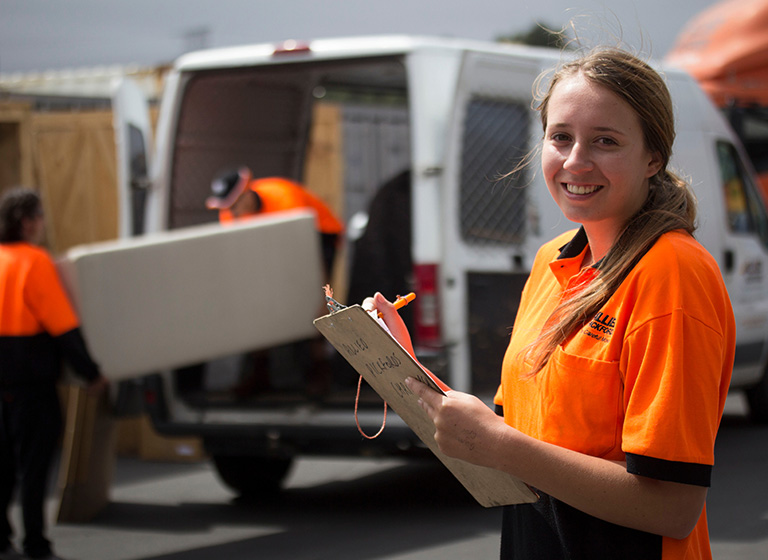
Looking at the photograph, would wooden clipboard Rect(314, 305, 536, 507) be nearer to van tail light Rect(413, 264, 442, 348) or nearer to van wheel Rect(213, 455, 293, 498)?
van tail light Rect(413, 264, 442, 348)

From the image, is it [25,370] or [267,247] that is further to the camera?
[267,247]

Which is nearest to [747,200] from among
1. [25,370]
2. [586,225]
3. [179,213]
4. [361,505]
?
[361,505]

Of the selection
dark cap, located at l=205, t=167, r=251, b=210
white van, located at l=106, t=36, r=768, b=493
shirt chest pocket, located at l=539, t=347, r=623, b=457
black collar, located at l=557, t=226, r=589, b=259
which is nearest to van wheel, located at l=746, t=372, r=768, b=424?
white van, located at l=106, t=36, r=768, b=493

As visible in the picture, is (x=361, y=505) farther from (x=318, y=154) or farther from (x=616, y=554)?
(x=616, y=554)

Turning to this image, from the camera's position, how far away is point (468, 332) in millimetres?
4754

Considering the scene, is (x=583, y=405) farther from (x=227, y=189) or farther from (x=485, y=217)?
(x=227, y=189)

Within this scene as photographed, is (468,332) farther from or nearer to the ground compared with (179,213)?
nearer to the ground

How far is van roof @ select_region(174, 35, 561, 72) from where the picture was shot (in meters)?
4.76

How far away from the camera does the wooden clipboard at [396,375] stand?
1.40 m

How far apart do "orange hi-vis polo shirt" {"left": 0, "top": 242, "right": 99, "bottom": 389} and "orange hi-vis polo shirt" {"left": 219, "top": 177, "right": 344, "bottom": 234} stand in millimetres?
1438

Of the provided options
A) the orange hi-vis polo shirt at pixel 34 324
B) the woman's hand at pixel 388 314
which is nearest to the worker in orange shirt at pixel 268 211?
the orange hi-vis polo shirt at pixel 34 324

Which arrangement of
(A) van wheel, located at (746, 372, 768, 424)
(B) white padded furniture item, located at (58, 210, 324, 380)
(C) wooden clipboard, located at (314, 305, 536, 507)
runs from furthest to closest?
1. (A) van wheel, located at (746, 372, 768, 424)
2. (B) white padded furniture item, located at (58, 210, 324, 380)
3. (C) wooden clipboard, located at (314, 305, 536, 507)

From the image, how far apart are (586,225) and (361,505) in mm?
4309

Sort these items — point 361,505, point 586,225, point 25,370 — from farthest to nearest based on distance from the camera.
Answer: point 361,505, point 25,370, point 586,225
